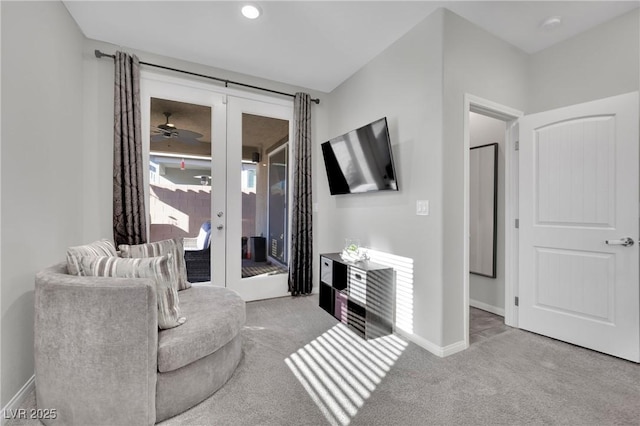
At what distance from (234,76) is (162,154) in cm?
124

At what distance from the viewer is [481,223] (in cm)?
338

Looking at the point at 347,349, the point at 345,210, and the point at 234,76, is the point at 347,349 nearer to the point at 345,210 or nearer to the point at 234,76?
the point at 345,210

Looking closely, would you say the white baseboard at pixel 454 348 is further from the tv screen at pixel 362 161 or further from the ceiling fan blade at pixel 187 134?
the ceiling fan blade at pixel 187 134

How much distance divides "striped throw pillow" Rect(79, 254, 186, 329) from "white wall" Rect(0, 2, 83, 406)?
0.47 meters

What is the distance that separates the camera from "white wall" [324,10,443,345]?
2.29 metres

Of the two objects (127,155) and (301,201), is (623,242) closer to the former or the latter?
(301,201)

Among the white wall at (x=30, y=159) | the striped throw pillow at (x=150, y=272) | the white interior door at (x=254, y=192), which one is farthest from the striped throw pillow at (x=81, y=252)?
the white interior door at (x=254, y=192)

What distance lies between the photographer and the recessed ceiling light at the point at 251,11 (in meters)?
2.27

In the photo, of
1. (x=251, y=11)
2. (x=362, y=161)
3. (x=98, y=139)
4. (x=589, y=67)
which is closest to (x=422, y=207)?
(x=362, y=161)

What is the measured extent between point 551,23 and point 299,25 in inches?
84.3

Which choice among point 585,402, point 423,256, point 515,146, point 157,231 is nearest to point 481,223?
point 515,146

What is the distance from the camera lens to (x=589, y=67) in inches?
97.3

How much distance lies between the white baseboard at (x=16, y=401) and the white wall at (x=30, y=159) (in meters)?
0.04

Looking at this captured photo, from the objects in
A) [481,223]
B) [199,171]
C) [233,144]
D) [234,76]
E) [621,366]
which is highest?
[234,76]
